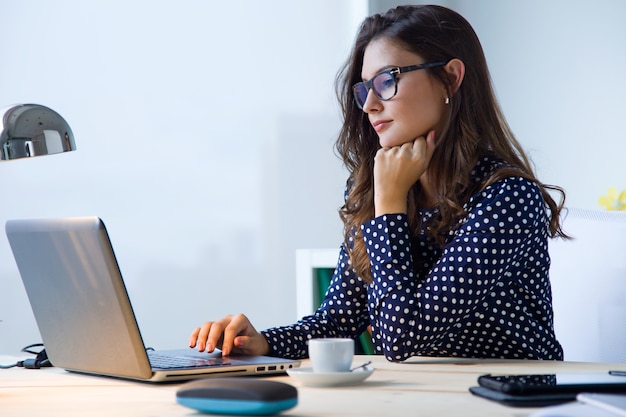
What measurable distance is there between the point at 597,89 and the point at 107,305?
2.34m

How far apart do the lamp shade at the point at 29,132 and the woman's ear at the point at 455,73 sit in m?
0.81

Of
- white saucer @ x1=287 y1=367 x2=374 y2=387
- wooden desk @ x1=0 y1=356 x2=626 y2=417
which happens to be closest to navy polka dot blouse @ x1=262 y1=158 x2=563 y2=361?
wooden desk @ x1=0 y1=356 x2=626 y2=417

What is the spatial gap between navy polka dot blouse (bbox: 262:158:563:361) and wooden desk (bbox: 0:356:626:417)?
0.11m

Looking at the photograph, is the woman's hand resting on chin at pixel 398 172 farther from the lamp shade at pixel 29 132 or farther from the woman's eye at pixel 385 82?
the lamp shade at pixel 29 132

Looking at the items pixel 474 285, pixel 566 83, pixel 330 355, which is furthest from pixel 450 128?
pixel 566 83

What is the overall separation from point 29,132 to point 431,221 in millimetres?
810

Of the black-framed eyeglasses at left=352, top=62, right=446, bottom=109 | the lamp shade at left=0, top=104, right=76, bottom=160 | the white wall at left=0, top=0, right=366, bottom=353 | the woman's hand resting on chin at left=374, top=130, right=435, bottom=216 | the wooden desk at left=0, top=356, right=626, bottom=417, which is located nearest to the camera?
the wooden desk at left=0, top=356, right=626, bottom=417

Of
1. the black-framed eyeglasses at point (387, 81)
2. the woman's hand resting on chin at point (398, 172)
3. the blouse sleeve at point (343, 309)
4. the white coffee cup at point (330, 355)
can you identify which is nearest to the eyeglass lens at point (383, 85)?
the black-framed eyeglasses at point (387, 81)

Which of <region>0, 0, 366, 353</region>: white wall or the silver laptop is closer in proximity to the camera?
the silver laptop

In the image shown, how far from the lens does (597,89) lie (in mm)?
2984

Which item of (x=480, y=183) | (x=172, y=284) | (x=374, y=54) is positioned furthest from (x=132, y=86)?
(x=480, y=183)

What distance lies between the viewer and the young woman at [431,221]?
1.50 m

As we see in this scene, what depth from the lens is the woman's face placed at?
174cm

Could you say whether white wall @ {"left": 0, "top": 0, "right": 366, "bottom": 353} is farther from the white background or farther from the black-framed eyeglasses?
the black-framed eyeglasses
